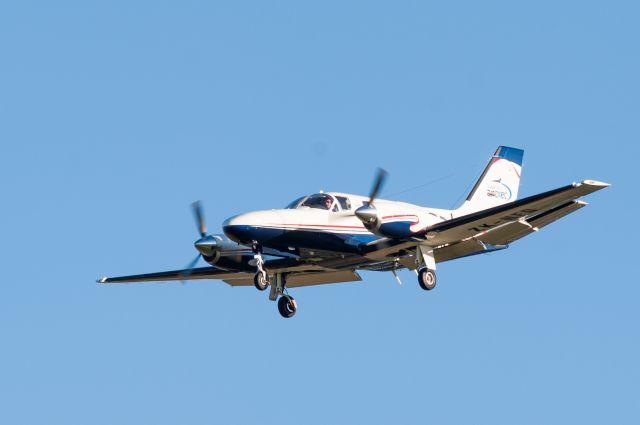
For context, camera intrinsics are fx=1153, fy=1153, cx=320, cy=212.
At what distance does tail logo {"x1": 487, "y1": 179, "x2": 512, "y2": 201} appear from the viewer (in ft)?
116

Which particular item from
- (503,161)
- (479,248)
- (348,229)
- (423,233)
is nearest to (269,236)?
(348,229)

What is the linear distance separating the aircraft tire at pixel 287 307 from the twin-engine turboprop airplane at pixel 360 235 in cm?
3

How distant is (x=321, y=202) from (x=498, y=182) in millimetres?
7469

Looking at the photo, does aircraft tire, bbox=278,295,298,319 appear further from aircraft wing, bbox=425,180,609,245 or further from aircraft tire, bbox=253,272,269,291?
aircraft wing, bbox=425,180,609,245

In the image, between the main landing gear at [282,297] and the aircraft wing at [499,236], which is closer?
the aircraft wing at [499,236]

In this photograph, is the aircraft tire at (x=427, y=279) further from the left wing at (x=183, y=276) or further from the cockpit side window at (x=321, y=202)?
the left wing at (x=183, y=276)

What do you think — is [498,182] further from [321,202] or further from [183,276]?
[183,276]

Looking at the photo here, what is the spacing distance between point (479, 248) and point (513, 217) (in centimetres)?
212

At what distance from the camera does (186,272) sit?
3509cm

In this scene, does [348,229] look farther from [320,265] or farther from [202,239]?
[202,239]

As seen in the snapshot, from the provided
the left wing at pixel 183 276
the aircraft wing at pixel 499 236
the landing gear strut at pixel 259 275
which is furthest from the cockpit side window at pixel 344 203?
the left wing at pixel 183 276

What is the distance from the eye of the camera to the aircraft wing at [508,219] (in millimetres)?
28828

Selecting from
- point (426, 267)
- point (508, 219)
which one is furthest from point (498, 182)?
point (426, 267)

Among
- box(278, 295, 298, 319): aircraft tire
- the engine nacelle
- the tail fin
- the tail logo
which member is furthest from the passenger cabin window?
the tail logo
